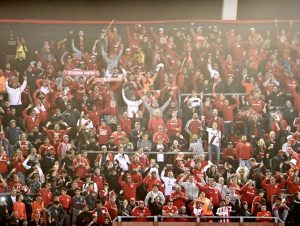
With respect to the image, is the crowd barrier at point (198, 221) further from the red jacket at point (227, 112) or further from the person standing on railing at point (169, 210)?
the red jacket at point (227, 112)

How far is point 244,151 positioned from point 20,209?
5883 millimetres

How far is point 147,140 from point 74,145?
6.34 ft

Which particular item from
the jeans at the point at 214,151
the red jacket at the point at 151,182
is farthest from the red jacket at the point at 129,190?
the jeans at the point at 214,151

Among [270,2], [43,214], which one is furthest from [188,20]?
[43,214]

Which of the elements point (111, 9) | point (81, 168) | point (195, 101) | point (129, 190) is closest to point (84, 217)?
point (129, 190)

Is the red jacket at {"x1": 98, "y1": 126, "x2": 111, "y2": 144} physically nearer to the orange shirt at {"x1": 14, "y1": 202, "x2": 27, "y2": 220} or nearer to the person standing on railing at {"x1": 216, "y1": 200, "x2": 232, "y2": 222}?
the orange shirt at {"x1": 14, "y1": 202, "x2": 27, "y2": 220}

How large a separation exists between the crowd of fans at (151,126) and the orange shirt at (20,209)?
23 millimetres

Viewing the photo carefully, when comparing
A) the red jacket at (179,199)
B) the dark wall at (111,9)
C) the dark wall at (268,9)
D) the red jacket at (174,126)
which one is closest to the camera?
the red jacket at (179,199)

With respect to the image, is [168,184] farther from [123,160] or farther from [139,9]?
[139,9]

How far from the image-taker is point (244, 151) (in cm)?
2050

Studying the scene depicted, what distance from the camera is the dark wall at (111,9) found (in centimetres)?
2700

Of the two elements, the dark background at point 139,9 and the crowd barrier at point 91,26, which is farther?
the dark background at point 139,9

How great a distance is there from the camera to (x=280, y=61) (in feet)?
79.2

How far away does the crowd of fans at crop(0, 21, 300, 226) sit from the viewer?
19.0 metres
